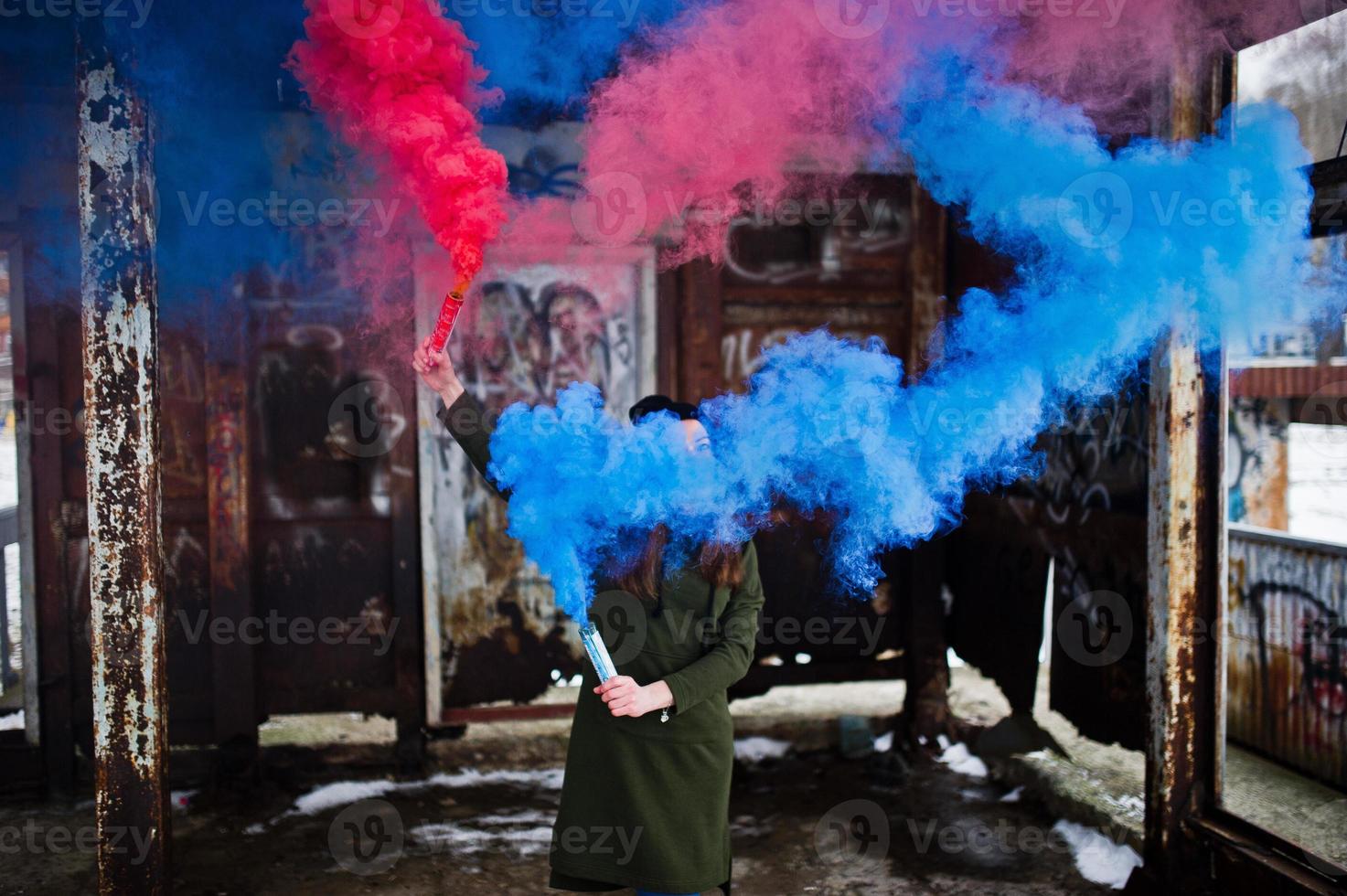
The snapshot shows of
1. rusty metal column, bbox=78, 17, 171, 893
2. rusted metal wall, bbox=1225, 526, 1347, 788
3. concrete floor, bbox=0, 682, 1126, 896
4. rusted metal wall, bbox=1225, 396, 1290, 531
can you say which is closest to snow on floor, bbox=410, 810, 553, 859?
concrete floor, bbox=0, 682, 1126, 896

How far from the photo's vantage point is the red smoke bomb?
2938 mm

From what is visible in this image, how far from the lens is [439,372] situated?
3.18 metres

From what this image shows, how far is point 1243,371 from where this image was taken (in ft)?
18.5

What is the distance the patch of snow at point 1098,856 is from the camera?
432cm

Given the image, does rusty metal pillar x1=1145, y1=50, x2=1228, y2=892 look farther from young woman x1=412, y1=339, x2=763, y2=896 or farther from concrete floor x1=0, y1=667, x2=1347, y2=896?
Result: young woman x1=412, y1=339, x2=763, y2=896

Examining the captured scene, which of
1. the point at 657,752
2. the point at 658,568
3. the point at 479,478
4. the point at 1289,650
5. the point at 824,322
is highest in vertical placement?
the point at 824,322

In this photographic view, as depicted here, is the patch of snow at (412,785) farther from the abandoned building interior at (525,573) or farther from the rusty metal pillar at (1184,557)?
the rusty metal pillar at (1184,557)

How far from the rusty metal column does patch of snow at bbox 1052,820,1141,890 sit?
396 centimetres

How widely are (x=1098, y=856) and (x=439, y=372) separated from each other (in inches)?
150

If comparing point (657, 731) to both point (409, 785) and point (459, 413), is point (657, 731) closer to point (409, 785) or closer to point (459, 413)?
point (459, 413)

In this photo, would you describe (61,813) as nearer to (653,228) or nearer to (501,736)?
(501,736)

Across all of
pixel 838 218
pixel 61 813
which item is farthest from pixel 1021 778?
pixel 61 813

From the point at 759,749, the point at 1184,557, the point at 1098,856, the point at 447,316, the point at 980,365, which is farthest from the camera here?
the point at 759,749

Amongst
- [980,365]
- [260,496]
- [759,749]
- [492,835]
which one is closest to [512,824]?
[492,835]
